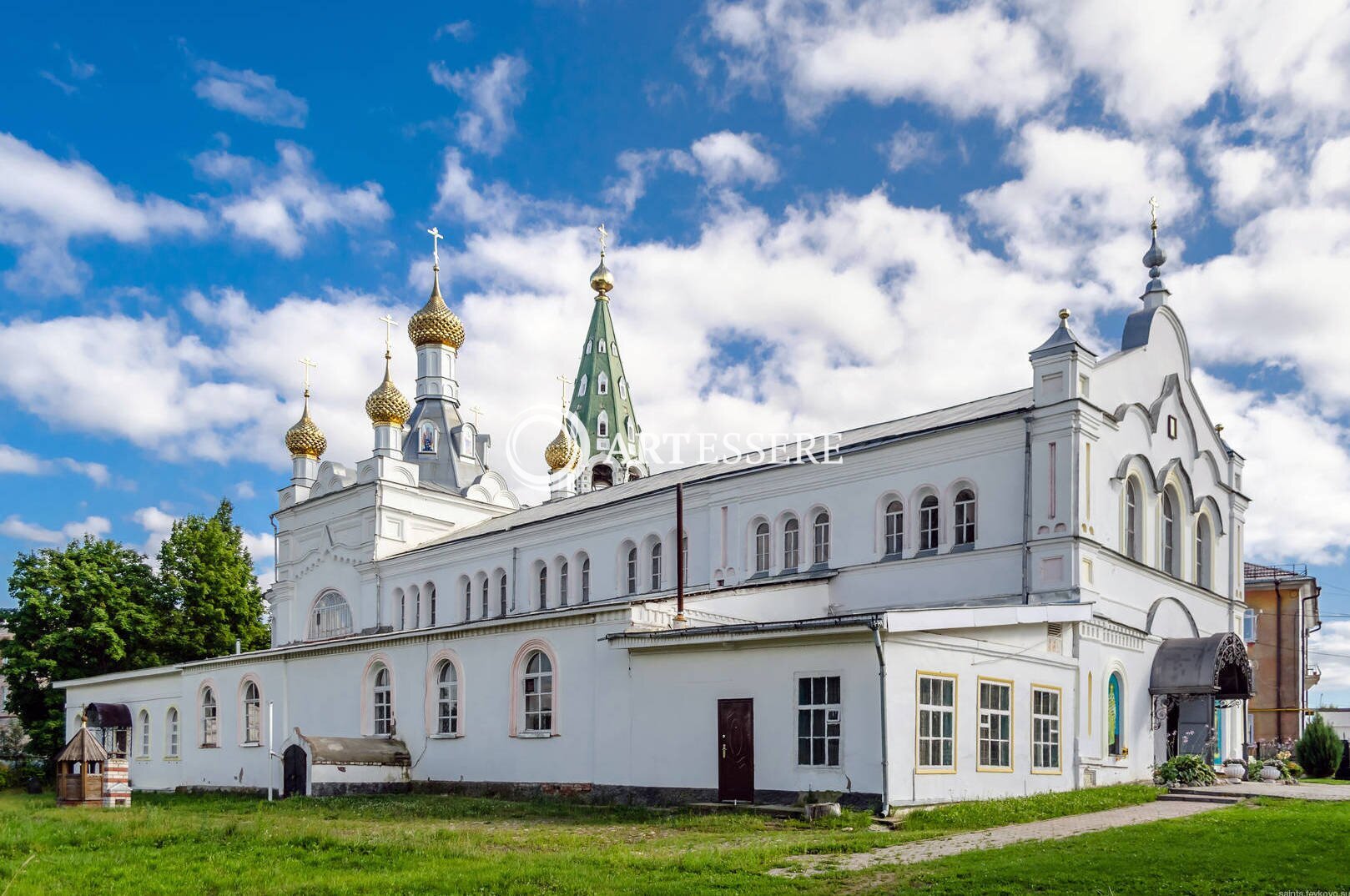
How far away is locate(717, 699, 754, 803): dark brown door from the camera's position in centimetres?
1931

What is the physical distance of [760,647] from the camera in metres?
19.4

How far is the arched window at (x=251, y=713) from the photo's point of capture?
32.0 metres

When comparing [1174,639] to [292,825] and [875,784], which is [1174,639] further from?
[292,825]

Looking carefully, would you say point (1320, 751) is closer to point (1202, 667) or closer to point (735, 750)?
point (1202, 667)

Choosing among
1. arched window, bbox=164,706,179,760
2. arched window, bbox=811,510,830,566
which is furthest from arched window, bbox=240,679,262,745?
arched window, bbox=811,510,830,566

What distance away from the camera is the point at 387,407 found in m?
44.8

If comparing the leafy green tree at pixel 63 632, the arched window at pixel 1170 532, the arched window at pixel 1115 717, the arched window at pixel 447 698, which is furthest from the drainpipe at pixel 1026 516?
the leafy green tree at pixel 63 632

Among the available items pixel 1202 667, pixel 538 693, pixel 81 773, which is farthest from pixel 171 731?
pixel 1202 667

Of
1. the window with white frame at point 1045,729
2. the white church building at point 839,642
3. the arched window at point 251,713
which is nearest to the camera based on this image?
the white church building at point 839,642

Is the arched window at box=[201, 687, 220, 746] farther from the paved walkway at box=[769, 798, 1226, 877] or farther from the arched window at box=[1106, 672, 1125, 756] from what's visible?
the paved walkway at box=[769, 798, 1226, 877]

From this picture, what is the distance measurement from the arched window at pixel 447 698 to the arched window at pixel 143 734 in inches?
613

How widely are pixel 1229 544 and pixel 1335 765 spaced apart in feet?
21.2

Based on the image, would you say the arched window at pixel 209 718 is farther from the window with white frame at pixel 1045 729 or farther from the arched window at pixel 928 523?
the window with white frame at pixel 1045 729

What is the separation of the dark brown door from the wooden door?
10197 mm
